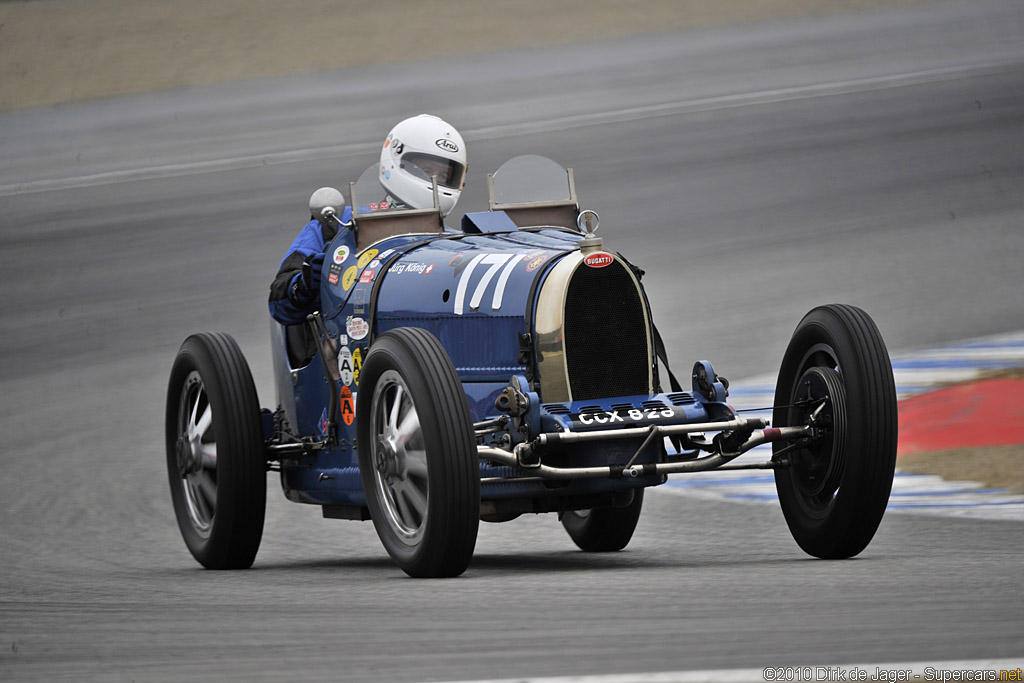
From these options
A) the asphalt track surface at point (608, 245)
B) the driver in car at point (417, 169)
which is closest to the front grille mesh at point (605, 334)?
the asphalt track surface at point (608, 245)

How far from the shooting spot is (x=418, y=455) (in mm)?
7770

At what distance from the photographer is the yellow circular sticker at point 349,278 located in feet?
30.3

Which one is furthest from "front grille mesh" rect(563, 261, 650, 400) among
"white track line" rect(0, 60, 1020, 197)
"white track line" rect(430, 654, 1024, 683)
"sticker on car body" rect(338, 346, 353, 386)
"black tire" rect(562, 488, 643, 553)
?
"white track line" rect(0, 60, 1020, 197)

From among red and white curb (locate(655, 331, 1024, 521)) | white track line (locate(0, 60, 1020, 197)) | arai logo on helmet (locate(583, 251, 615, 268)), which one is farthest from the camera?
white track line (locate(0, 60, 1020, 197))

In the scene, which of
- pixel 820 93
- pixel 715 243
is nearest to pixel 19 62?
pixel 820 93

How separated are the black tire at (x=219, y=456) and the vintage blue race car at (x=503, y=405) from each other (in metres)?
0.01

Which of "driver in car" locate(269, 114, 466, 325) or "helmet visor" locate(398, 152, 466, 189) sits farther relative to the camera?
"helmet visor" locate(398, 152, 466, 189)

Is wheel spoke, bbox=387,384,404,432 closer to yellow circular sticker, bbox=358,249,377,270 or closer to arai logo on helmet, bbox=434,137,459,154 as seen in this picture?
yellow circular sticker, bbox=358,249,377,270

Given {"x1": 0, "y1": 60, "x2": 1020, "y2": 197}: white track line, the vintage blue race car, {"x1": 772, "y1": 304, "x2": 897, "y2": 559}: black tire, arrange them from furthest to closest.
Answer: {"x1": 0, "y1": 60, "x2": 1020, "y2": 197}: white track line, {"x1": 772, "y1": 304, "x2": 897, "y2": 559}: black tire, the vintage blue race car

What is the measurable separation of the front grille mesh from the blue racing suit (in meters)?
1.93

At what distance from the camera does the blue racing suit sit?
31.1 feet

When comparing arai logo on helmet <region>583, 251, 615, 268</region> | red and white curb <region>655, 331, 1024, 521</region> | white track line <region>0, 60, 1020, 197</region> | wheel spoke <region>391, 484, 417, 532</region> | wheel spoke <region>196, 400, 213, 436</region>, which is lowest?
red and white curb <region>655, 331, 1024, 521</region>

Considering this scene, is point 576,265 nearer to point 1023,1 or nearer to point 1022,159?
point 1022,159

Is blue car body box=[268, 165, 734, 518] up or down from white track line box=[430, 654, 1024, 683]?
up
